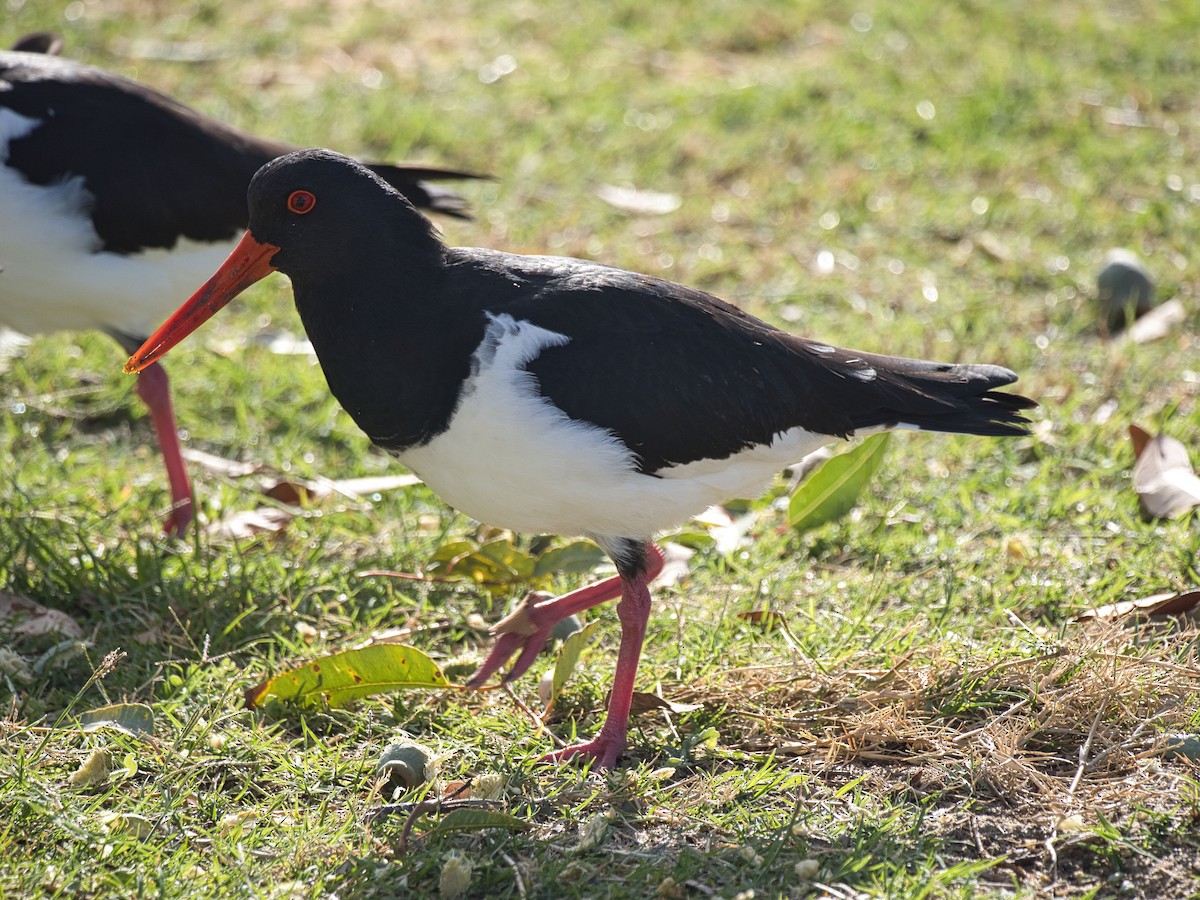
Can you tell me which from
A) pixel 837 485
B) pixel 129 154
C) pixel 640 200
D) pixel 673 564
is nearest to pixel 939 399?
pixel 837 485

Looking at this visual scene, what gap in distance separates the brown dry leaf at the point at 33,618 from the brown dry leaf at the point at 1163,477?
3.74 m

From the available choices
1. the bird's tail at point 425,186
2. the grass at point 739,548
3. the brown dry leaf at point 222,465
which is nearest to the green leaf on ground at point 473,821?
the grass at point 739,548

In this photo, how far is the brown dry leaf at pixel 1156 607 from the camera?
405 centimetres

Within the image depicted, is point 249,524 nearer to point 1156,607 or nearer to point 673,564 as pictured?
point 673,564

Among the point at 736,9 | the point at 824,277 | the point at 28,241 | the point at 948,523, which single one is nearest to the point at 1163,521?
the point at 948,523

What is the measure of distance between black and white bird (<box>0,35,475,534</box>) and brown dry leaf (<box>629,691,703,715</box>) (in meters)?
1.99

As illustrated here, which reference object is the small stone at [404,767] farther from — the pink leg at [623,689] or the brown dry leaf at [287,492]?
the brown dry leaf at [287,492]

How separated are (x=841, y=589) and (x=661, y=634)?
0.68 meters

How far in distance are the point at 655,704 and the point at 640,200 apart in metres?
3.95

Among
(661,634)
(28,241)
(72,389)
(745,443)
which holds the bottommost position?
(661,634)

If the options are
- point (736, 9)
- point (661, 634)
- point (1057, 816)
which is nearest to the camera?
point (1057, 816)

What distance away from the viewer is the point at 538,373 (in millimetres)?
3465

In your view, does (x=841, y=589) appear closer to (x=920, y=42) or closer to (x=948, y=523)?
(x=948, y=523)

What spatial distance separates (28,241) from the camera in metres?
4.60
